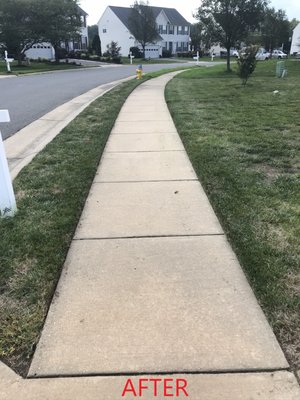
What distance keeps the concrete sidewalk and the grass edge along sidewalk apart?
0.10 meters

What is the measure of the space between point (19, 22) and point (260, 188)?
134 feet

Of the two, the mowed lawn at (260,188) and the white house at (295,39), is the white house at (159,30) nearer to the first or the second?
the white house at (295,39)

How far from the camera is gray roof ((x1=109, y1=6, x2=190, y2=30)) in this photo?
69.6 meters

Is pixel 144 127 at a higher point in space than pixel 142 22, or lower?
lower

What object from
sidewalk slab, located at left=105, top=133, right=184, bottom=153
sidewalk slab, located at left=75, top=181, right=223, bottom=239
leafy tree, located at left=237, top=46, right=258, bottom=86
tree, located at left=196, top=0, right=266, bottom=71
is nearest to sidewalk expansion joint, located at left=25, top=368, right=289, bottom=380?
sidewalk slab, located at left=75, top=181, right=223, bottom=239

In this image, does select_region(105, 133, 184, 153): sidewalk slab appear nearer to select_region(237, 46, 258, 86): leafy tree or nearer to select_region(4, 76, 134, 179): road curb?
select_region(4, 76, 134, 179): road curb

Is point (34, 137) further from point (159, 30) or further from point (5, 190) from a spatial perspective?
point (159, 30)

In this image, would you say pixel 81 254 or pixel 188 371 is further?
pixel 81 254

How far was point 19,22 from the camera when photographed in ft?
125

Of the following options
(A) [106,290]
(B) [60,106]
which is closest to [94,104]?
(B) [60,106]

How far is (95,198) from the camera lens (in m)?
4.29

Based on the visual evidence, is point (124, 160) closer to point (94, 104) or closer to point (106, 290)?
point (106, 290)

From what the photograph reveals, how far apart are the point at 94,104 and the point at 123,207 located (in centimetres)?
823

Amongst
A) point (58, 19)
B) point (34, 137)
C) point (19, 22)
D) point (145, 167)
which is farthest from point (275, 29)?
point (145, 167)
